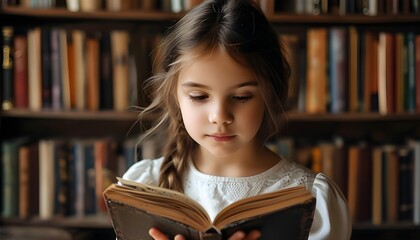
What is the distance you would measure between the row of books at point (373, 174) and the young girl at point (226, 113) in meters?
0.68

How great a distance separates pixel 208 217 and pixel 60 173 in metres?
1.11

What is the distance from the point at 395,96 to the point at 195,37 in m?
0.95

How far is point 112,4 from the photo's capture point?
1.76 meters

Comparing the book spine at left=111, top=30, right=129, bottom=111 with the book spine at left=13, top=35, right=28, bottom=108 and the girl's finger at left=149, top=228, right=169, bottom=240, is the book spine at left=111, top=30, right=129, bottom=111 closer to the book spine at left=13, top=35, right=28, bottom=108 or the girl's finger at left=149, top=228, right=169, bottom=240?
the book spine at left=13, top=35, right=28, bottom=108

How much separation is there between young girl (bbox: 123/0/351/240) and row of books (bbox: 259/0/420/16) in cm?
65

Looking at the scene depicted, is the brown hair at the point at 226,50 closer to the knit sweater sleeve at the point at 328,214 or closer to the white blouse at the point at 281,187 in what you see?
the white blouse at the point at 281,187

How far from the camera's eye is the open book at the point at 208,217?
0.83m

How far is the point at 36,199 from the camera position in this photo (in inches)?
73.8

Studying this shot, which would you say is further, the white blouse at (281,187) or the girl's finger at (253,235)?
the white blouse at (281,187)

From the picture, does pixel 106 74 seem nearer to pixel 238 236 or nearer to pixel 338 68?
pixel 338 68

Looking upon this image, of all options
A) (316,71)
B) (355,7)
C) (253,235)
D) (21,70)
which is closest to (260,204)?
(253,235)

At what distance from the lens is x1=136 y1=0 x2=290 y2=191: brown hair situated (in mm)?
1012

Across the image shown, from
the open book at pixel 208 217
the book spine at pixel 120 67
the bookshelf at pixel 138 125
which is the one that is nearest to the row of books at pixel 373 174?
the bookshelf at pixel 138 125

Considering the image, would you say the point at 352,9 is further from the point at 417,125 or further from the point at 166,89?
the point at 166,89
